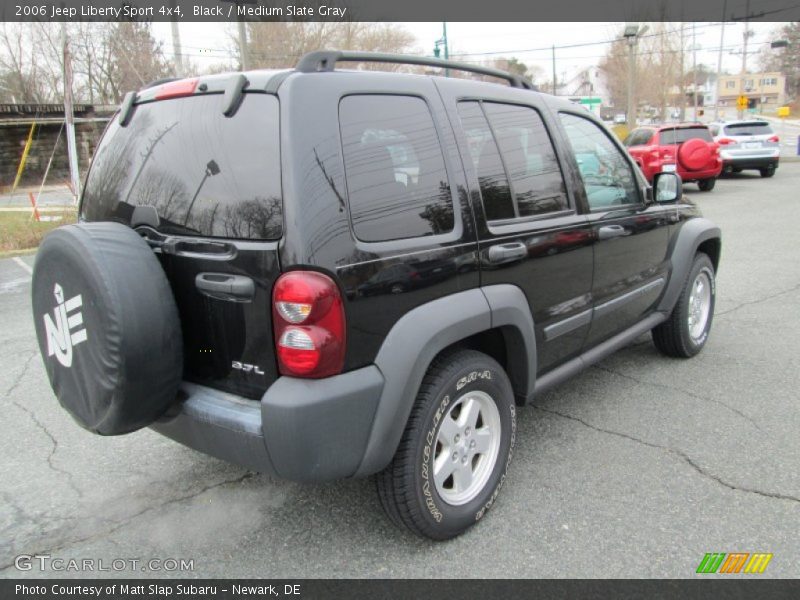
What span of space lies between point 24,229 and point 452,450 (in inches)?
475

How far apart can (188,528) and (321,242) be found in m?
1.52

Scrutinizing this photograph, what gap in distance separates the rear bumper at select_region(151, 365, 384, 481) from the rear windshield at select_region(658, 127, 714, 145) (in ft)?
49.4

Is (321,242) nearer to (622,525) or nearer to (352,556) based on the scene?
(352,556)

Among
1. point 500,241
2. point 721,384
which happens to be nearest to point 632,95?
point 721,384

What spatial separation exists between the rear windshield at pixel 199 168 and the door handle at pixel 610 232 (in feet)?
6.48

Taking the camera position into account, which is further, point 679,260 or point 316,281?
point 679,260

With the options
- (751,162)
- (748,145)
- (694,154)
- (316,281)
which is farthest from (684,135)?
(316,281)

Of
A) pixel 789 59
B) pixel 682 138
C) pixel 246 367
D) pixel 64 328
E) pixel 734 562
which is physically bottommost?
pixel 734 562

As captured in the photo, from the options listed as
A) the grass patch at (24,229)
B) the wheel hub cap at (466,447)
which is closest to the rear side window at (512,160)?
the wheel hub cap at (466,447)

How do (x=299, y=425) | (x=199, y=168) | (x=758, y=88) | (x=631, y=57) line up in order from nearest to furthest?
(x=299, y=425)
(x=199, y=168)
(x=631, y=57)
(x=758, y=88)

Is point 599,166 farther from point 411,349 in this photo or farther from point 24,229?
point 24,229

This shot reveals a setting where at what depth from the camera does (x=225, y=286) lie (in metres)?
2.24

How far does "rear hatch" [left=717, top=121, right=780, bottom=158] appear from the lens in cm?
1798
